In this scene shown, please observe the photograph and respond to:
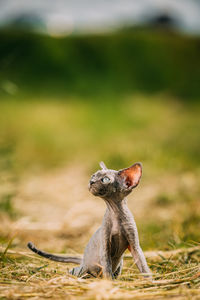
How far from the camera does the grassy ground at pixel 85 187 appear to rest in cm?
123

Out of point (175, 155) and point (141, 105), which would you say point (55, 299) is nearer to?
point (175, 155)

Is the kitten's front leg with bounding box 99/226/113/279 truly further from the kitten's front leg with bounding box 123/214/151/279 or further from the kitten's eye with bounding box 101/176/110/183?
the kitten's eye with bounding box 101/176/110/183

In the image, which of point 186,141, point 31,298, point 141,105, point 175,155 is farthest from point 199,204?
point 141,105

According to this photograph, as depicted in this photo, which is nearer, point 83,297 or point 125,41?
point 83,297

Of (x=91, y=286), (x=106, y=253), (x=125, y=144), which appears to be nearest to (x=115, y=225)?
(x=106, y=253)

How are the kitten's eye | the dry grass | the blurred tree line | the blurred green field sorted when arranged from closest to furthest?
the dry grass → the kitten's eye → the blurred green field → the blurred tree line

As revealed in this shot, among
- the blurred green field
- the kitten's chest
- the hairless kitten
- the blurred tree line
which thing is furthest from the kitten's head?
the blurred tree line

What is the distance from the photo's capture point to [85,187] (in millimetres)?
4008

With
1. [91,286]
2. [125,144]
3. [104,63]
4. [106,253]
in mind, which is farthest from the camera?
[104,63]

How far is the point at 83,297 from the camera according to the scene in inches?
42.3

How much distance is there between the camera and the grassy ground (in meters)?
1.23

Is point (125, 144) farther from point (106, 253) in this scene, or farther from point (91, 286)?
point (91, 286)

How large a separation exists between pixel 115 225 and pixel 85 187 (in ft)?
9.08

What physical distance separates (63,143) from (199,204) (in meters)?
3.58
